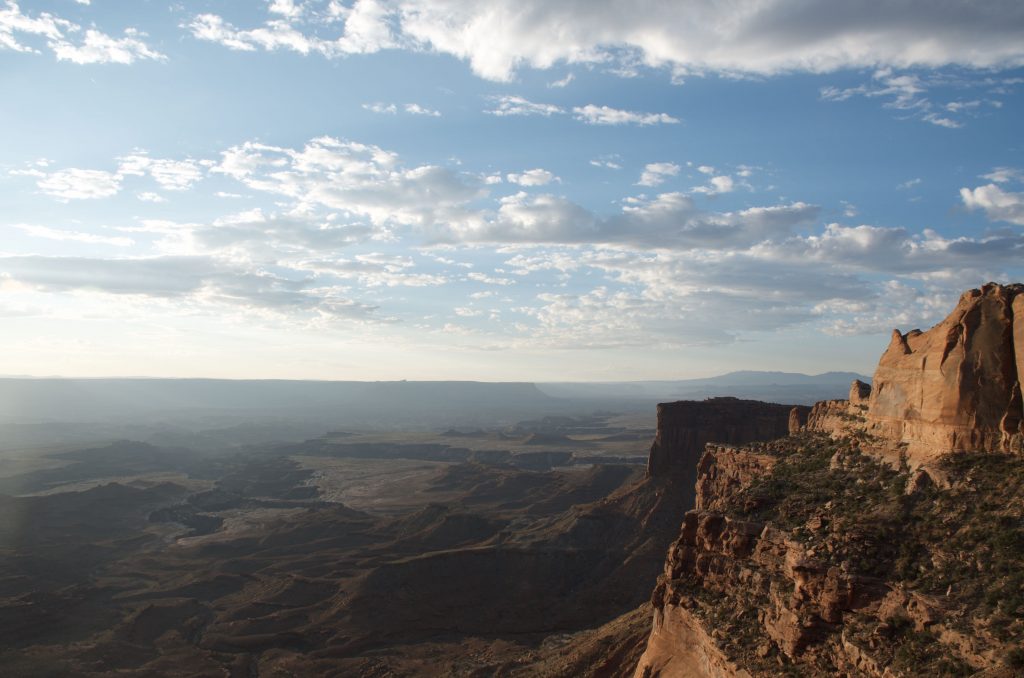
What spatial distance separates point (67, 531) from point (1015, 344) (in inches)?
4133

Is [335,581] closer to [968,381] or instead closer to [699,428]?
[699,428]

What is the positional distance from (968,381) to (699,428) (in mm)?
50578

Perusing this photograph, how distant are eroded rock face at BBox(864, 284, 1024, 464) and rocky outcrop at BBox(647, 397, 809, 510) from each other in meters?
43.4

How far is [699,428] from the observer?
2749 inches

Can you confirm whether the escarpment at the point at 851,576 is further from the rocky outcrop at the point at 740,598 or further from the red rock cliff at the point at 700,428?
the red rock cliff at the point at 700,428

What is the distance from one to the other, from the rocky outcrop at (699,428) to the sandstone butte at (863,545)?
38.3 m

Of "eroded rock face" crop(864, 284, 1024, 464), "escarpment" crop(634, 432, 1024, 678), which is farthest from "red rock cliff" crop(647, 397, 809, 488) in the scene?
"eroded rock face" crop(864, 284, 1024, 464)

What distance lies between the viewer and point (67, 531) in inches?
3617

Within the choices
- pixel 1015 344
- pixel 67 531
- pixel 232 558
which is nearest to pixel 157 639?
pixel 232 558

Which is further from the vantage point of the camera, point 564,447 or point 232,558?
point 564,447

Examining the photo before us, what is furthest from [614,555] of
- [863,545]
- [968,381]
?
[968,381]

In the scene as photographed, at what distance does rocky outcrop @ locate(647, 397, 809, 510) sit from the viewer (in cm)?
6588

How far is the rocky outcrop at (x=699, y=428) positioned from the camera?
65875mm

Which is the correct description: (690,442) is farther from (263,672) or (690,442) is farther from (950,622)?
(950,622)
